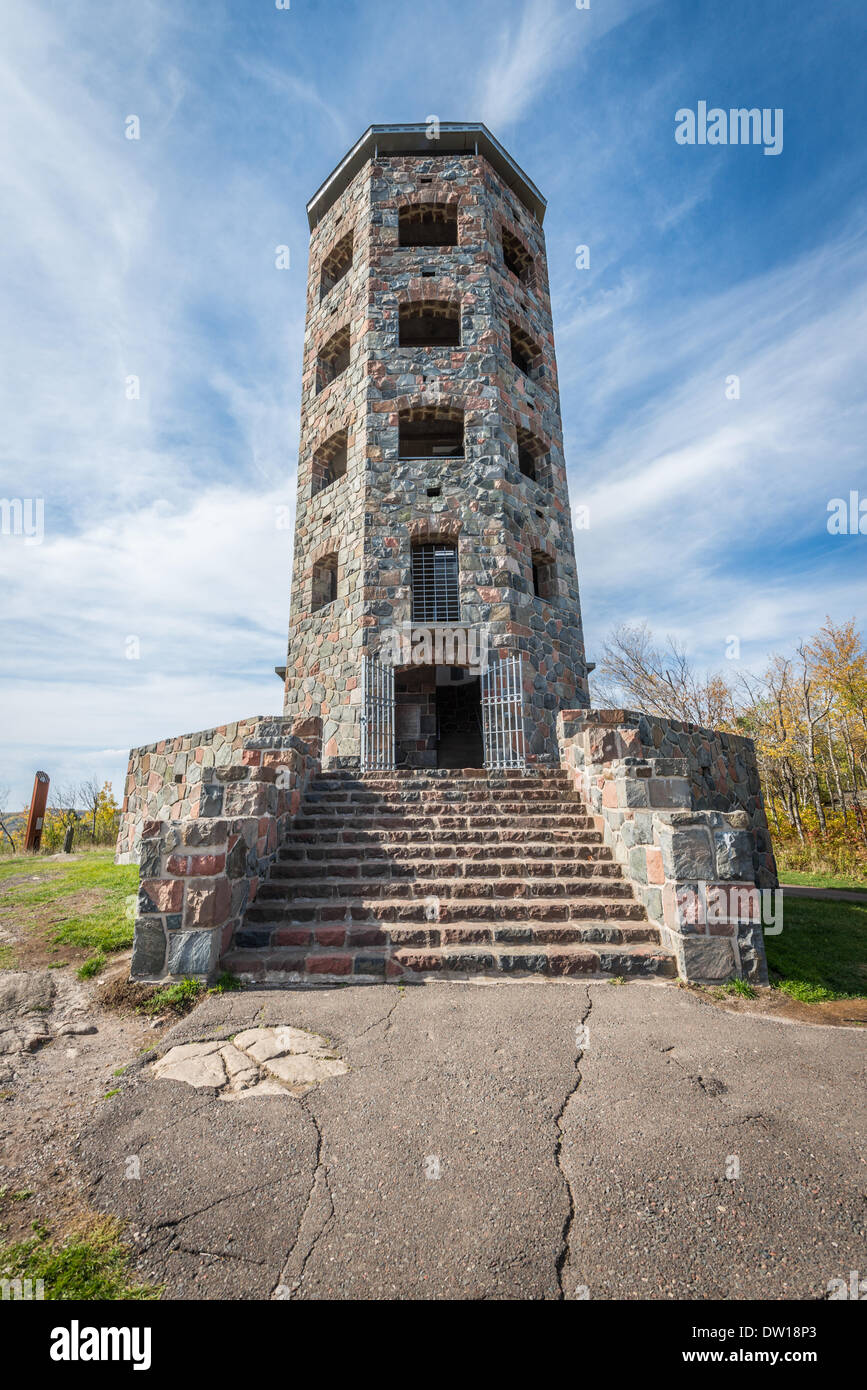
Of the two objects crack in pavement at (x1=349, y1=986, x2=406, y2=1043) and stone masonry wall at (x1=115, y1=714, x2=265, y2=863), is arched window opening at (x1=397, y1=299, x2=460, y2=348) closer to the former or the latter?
stone masonry wall at (x1=115, y1=714, x2=265, y2=863)

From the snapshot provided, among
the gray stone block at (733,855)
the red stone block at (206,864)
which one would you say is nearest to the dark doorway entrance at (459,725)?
the gray stone block at (733,855)

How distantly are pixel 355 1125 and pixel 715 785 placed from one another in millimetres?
9075

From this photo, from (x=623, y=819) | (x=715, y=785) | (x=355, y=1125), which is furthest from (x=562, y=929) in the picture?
(x=715, y=785)

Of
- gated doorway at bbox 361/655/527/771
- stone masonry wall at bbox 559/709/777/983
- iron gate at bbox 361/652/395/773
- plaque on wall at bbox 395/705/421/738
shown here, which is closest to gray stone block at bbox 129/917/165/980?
stone masonry wall at bbox 559/709/777/983

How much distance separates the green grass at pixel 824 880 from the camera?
11.5m

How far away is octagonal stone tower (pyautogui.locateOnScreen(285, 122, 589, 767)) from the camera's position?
11844 millimetres

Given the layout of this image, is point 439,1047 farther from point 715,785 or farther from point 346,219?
point 346,219

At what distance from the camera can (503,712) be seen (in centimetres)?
1112

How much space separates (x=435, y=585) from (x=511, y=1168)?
10898 mm

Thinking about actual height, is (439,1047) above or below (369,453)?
below

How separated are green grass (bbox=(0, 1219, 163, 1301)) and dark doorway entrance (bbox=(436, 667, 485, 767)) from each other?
38.2ft

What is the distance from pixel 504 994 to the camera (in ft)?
13.2

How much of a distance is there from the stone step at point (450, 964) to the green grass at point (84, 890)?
1.54m

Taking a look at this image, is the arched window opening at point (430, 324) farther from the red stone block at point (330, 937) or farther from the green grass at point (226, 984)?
the green grass at point (226, 984)
